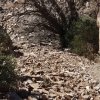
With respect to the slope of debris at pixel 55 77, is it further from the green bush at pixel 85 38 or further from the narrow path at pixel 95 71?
the green bush at pixel 85 38

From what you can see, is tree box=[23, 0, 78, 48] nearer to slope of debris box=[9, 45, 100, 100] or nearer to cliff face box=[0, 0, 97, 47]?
cliff face box=[0, 0, 97, 47]

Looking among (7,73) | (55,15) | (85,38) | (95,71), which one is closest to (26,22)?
(55,15)

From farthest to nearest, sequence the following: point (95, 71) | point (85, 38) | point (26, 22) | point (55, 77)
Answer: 1. point (26, 22)
2. point (85, 38)
3. point (95, 71)
4. point (55, 77)

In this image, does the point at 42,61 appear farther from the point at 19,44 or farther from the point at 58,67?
the point at 19,44

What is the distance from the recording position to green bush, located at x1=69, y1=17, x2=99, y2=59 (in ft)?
43.5

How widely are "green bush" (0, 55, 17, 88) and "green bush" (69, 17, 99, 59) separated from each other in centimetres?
491

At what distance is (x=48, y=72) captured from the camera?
1038 cm

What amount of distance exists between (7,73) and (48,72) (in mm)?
2338

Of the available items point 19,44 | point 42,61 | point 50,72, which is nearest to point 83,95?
point 50,72

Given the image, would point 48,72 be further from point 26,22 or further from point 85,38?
point 26,22

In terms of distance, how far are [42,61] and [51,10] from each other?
16.6ft

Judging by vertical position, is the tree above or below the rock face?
above

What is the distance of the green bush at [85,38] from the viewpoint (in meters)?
13.2

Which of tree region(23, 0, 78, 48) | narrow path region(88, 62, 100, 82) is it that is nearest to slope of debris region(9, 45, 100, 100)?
narrow path region(88, 62, 100, 82)
